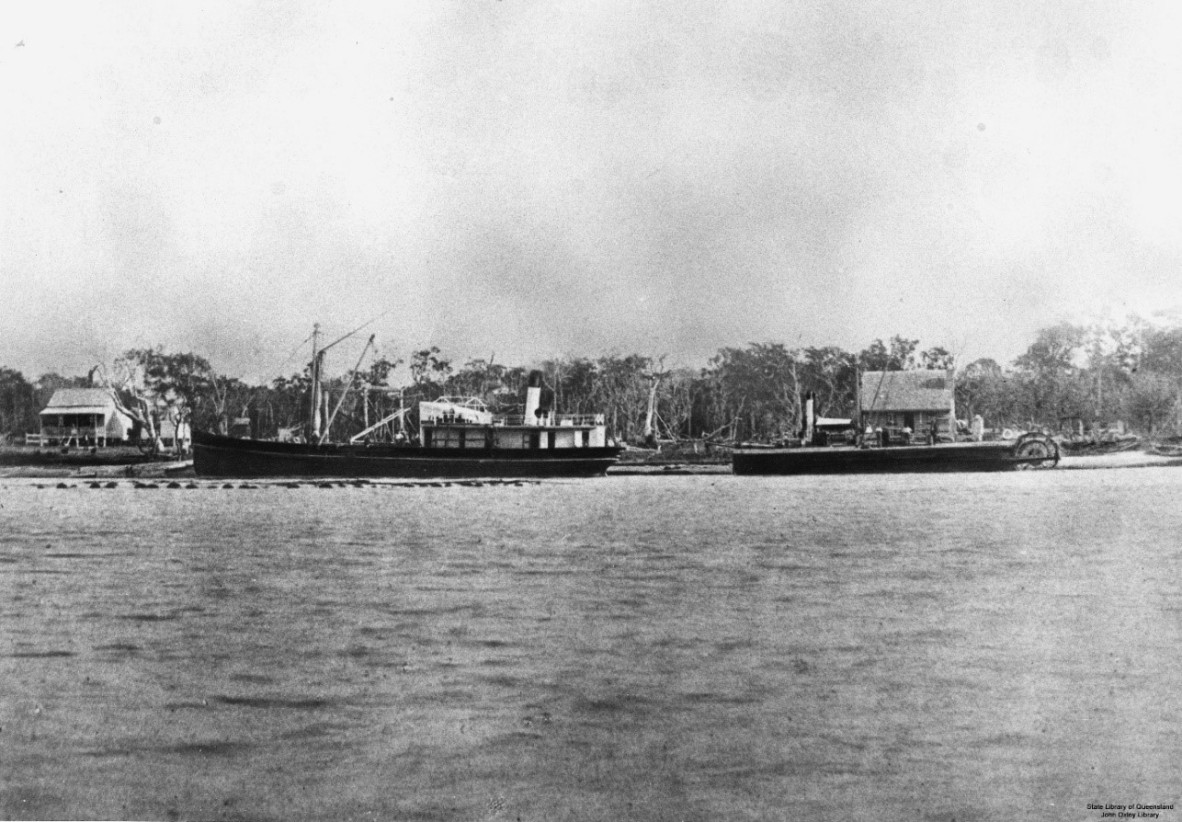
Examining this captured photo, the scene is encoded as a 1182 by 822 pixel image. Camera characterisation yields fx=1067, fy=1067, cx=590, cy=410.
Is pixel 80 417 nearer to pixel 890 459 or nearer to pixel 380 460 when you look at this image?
pixel 380 460

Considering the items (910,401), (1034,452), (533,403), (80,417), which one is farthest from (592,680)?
(80,417)

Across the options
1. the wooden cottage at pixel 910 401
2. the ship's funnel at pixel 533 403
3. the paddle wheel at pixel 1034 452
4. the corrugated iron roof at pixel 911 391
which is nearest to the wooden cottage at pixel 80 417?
the ship's funnel at pixel 533 403

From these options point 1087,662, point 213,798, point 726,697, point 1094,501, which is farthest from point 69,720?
point 1094,501

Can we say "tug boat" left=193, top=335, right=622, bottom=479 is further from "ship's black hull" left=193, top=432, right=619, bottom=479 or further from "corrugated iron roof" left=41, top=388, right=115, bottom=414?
"corrugated iron roof" left=41, top=388, right=115, bottom=414

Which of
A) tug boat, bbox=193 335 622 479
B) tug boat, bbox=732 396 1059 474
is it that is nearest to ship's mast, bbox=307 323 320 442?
tug boat, bbox=193 335 622 479

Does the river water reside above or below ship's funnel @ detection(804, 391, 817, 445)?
below

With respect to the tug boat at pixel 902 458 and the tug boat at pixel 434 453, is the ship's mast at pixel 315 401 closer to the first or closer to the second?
the tug boat at pixel 434 453
